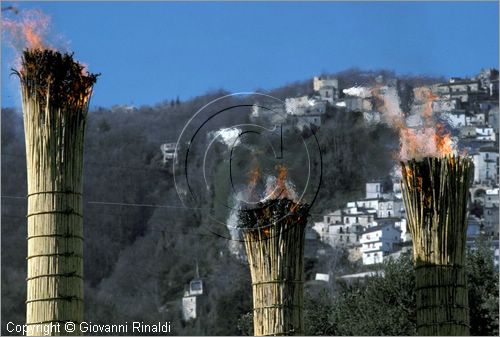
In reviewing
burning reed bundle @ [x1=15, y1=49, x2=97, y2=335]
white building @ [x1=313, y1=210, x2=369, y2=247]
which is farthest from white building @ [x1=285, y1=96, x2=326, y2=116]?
white building @ [x1=313, y1=210, x2=369, y2=247]

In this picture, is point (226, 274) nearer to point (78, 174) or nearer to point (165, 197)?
point (165, 197)

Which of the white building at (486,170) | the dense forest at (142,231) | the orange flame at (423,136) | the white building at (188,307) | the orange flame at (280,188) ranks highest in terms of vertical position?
the white building at (486,170)

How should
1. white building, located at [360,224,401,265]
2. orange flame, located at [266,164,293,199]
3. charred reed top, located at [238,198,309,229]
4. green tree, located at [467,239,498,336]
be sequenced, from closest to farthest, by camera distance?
charred reed top, located at [238,198,309,229] → orange flame, located at [266,164,293,199] → green tree, located at [467,239,498,336] → white building, located at [360,224,401,265]

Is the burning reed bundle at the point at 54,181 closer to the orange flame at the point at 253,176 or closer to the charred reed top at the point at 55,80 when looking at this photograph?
the charred reed top at the point at 55,80

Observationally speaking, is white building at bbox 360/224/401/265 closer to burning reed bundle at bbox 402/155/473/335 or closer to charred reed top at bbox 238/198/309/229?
charred reed top at bbox 238/198/309/229

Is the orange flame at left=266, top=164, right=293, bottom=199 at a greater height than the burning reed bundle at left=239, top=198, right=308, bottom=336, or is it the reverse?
the orange flame at left=266, top=164, right=293, bottom=199

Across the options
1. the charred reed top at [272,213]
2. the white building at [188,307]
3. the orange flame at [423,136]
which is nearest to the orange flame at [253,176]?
the charred reed top at [272,213]

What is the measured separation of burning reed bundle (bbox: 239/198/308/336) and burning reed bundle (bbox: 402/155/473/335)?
175cm

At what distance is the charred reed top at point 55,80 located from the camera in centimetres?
1841

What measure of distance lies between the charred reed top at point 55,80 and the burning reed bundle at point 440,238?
185 inches

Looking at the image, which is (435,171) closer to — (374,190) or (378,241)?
(374,190)

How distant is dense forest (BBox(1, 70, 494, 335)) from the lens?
75425 millimetres

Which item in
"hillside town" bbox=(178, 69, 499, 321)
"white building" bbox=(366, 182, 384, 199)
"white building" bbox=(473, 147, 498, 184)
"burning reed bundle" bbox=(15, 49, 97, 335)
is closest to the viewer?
"burning reed bundle" bbox=(15, 49, 97, 335)

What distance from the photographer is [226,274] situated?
86.4 metres
